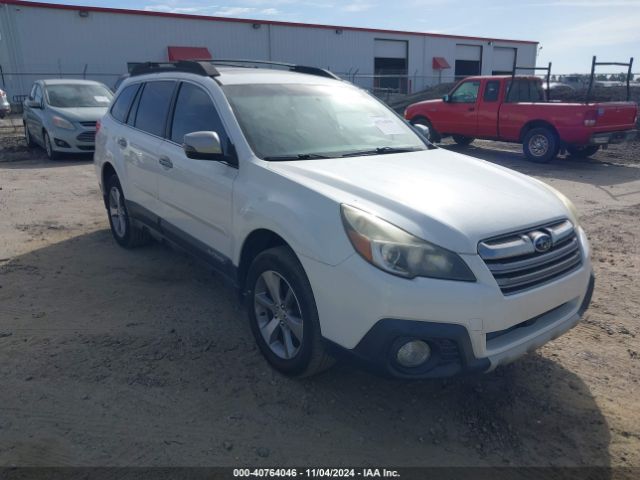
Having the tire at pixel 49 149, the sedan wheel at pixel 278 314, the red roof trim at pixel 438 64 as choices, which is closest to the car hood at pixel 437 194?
the sedan wheel at pixel 278 314

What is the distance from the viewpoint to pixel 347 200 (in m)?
2.88

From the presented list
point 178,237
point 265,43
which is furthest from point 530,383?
point 265,43

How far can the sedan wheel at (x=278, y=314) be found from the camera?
3158mm

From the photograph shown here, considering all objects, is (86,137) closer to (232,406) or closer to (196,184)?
(196,184)

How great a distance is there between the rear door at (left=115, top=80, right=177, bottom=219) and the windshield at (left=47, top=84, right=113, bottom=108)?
801cm

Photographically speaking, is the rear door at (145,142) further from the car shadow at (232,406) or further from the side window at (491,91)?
the side window at (491,91)

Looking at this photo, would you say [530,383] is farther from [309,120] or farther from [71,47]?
[71,47]

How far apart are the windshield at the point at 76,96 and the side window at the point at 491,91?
29.4 feet

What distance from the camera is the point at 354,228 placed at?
2.72m

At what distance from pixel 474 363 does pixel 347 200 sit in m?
1.05

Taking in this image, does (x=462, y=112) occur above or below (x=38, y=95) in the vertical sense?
below

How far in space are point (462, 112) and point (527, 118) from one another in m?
1.92

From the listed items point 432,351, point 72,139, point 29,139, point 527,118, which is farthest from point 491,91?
point 29,139

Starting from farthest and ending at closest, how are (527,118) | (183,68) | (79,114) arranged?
(527,118)
(79,114)
(183,68)
